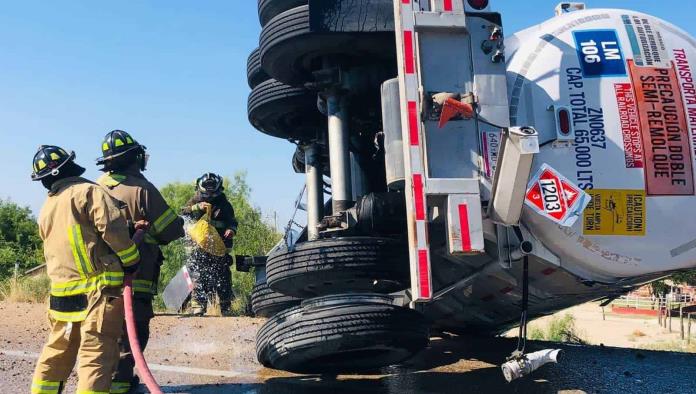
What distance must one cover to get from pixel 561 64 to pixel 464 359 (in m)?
2.42

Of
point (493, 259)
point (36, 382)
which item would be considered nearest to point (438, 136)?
point (493, 259)

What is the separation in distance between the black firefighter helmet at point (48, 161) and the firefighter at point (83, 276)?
0.52 feet

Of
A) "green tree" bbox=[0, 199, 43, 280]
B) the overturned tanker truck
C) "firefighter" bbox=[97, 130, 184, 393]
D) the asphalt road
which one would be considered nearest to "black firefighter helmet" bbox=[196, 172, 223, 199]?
the asphalt road

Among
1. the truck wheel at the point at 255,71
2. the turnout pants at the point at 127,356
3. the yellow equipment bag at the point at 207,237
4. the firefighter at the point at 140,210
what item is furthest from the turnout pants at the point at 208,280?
the turnout pants at the point at 127,356

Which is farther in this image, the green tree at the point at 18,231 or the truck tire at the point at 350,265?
the green tree at the point at 18,231

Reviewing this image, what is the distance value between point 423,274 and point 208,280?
17.6ft

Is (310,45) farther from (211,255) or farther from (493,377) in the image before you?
(211,255)

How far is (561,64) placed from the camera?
3.63 metres

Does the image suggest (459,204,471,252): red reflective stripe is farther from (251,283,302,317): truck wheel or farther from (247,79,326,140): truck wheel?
(247,79,326,140): truck wheel

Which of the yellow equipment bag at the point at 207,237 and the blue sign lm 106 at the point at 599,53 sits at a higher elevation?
the blue sign lm 106 at the point at 599,53

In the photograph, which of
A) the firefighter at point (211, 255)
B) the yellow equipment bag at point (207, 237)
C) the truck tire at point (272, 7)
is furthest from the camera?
the firefighter at point (211, 255)

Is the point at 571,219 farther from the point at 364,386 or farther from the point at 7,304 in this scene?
the point at 7,304

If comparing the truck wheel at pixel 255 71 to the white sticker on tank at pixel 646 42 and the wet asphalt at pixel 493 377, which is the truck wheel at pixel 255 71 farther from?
the white sticker on tank at pixel 646 42

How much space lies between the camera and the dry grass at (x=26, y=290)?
27.5 ft
